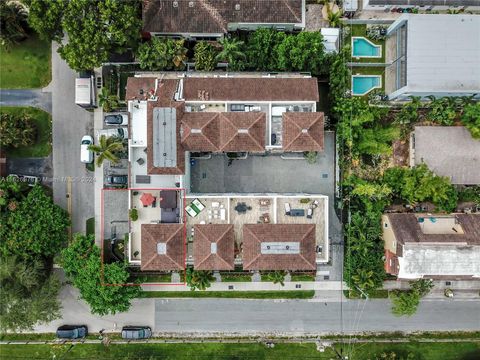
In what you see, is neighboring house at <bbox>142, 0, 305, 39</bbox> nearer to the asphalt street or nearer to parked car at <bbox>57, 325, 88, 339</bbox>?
the asphalt street

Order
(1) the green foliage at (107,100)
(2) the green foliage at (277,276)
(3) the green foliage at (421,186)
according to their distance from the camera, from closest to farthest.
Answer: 1. (2) the green foliage at (277,276)
2. (3) the green foliage at (421,186)
3. (1) the green foliage at (107,100)

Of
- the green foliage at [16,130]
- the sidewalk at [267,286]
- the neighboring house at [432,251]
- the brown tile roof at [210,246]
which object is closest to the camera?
the brown tile roof at [210,246]

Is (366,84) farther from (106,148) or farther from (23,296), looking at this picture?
(23,296)

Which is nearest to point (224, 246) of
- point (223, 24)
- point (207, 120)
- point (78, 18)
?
point (207, 120)

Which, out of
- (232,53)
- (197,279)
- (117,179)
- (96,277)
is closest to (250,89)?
(232,53)

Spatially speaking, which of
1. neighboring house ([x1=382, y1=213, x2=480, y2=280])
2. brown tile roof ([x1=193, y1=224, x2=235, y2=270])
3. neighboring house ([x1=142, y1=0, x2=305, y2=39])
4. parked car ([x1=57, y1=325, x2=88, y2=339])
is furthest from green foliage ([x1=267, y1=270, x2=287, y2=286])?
neighboring house ([x1=142, y1=0, x2=305, y2=39])

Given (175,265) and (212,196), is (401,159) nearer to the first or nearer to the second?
(212,196)

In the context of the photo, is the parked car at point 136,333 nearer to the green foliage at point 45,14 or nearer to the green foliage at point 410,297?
the green foliage at point 410,297

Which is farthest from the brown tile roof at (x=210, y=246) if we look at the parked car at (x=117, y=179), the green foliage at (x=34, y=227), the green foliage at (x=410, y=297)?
the green foliage at (x=410, y=297)
